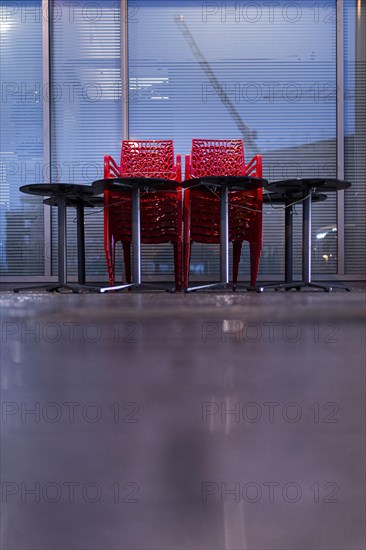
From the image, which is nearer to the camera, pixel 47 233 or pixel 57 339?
pixel 57 339

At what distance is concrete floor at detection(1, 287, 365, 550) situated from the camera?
70cm

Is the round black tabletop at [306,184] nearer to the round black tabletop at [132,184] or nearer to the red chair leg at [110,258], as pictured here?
the round black tabletop at [132,184]

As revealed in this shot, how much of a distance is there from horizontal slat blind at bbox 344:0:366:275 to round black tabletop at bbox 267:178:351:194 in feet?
6.07

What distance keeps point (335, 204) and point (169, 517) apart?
490 cm

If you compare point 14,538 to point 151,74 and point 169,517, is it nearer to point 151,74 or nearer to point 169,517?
point 169,517

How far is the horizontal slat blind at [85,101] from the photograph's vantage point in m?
5.17

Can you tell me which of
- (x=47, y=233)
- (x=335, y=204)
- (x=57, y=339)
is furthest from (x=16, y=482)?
(x=335, y=204)

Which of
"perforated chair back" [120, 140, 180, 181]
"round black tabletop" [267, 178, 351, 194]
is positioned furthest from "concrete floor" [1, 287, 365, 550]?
"perforated chair back" [120, 140, 180, 181]

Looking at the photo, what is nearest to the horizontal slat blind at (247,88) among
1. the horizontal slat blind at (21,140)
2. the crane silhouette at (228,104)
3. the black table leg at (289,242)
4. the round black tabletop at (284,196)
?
the crane silhouette at (228,104)

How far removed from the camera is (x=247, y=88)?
5.23 m

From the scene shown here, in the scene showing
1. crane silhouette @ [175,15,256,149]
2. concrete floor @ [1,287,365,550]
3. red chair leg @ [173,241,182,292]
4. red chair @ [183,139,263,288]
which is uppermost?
crane silhouette @ [175,15,256,149]

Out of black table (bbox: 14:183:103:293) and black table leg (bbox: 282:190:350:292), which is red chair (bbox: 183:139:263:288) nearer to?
black table leg (bbox: 282:190:350:292)

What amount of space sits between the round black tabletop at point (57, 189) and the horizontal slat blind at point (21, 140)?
1795 millimetres

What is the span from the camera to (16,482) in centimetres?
71
